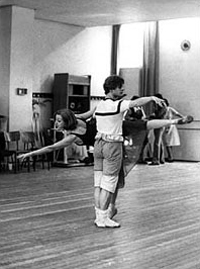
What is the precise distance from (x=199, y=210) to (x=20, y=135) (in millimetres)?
5083

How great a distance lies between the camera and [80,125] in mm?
6141

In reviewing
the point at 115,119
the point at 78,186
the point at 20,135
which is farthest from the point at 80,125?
the point at 20,135

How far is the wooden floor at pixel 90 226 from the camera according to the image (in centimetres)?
478

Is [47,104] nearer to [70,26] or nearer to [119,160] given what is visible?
[70,26]

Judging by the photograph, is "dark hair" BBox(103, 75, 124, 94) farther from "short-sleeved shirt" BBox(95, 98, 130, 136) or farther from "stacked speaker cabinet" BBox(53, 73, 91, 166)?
"stacked speaker cabinet" BBox(53, 73, 91, 166)

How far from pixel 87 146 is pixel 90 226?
4.98 m

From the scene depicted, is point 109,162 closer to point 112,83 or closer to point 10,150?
point 112,83

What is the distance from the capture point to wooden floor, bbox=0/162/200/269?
4.78 meters

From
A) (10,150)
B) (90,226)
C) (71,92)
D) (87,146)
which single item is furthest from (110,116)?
(71,92)

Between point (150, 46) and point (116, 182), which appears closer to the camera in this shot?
point (116, 182)

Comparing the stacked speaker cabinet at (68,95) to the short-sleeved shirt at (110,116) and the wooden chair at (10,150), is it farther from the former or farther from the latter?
the short-sleeved shirt at (110,116)

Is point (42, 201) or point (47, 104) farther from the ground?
point (47, 104)

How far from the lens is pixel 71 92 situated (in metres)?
13.4

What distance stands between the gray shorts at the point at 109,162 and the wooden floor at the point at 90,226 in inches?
19.2
